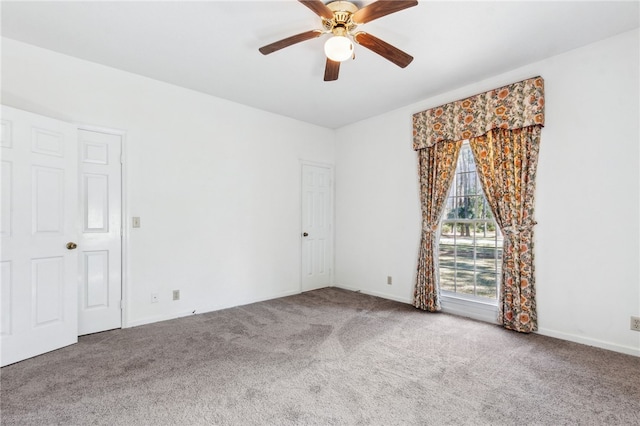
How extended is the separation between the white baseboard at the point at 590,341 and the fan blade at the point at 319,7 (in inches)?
139

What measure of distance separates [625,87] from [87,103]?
5.10m

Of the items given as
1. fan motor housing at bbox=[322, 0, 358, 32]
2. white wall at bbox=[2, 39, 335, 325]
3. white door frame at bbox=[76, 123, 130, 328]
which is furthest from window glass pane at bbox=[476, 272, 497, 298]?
white door frame at bbox=[76, 123, 130, 328]

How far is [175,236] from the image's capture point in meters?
3.75

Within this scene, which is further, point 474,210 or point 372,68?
point 474,210

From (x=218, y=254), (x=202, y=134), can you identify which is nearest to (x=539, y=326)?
(x=218, y=254)

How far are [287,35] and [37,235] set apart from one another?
284 centimetres

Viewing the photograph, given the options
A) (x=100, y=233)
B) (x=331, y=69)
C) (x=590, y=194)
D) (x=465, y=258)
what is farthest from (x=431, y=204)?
(x=100, y=233)

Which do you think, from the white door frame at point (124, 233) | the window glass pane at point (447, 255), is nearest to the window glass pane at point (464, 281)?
the window glass pane at point (447, 255)

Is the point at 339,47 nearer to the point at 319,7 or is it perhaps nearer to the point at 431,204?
the point at 319,7

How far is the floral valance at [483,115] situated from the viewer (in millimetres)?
3143

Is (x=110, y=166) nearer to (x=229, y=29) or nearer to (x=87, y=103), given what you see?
(x=87, y=103)

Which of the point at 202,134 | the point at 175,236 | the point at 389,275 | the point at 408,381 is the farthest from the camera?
the point at 389,275

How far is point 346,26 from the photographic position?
2.34m

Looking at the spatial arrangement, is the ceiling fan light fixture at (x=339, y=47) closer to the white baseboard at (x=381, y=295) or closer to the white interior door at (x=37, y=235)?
the white interior door at (x=37, y=235)
